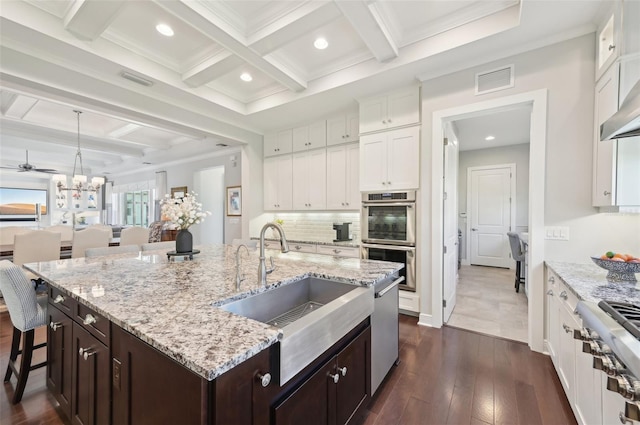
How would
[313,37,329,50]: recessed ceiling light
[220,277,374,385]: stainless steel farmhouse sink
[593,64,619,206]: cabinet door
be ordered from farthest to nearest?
[313,37,329,50]: recessed ceiling light < [593,64,619,206]: cabinet door < [220,277,374,385]: stainless steel farmhouse sink

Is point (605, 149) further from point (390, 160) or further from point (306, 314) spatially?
point (306, 314)

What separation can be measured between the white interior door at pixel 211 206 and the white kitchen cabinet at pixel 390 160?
15.6 feet

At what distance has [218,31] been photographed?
7.90 feet

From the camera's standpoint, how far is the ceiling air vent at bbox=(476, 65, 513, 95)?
263 centimetres

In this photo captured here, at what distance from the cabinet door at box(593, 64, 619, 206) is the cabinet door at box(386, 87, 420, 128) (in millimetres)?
1528

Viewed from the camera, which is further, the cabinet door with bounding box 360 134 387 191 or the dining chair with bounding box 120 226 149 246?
the dining chair with bounding box 120 226 149 246

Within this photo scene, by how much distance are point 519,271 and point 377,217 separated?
2.80 meters

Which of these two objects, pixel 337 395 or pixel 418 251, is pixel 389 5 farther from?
pixel 337 395

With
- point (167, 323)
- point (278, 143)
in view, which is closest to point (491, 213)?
point (278, 143)

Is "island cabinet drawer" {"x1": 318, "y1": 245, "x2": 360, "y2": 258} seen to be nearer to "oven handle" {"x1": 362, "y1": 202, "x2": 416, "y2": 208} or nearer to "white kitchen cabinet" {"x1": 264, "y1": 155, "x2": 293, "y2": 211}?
"oven handle" {"x1": 362, "y1": 202, "x2": 416, "y2": 208}

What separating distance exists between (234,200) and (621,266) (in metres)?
5.63

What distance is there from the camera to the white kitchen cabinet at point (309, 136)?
4398 millimetres

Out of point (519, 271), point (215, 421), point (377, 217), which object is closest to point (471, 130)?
point (519, 271)

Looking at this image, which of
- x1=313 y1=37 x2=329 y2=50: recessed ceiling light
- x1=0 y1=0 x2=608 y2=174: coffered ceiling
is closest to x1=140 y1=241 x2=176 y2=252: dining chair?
x1=0 y1=0 x2=608 y2=174: coffered ceiling
